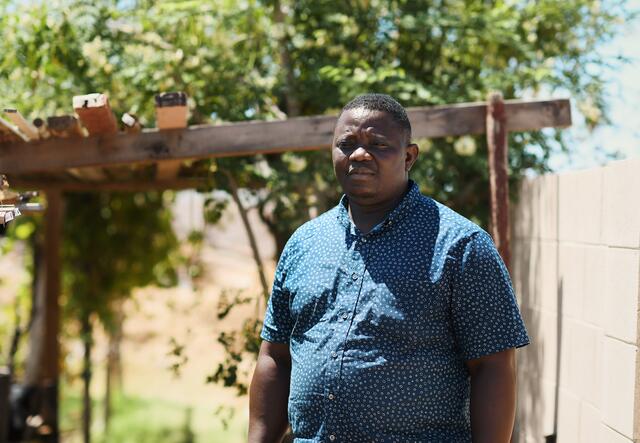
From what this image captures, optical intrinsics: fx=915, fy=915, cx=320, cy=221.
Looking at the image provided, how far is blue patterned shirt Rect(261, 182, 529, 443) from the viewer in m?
2.18

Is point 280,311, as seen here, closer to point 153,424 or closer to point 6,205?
point 6,205

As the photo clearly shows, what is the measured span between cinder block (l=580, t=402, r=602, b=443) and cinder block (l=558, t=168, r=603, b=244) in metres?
0.60

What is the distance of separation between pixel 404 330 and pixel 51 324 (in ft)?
19.7

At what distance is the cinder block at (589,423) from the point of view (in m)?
3.13

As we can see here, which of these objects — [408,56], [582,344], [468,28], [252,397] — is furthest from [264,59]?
[252,397]

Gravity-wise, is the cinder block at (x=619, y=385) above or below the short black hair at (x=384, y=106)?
below

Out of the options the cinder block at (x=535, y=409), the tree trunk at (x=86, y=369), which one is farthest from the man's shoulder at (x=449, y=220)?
the tree trunk at (x=86, y=369)

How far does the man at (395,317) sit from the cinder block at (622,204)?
787 mm

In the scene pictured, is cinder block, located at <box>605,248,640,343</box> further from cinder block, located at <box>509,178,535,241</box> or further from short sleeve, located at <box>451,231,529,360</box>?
cinder block, located at <box>509,178,535,241</box>

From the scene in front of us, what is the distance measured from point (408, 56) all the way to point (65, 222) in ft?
13.4

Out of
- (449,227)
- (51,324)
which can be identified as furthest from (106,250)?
Answer: (449,227)

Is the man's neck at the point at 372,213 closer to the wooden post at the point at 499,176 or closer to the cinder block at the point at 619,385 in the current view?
the cinder block at the point at 619,385

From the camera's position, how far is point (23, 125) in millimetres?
4027

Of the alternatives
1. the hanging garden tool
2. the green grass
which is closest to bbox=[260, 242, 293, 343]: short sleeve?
the hanging garden tool
